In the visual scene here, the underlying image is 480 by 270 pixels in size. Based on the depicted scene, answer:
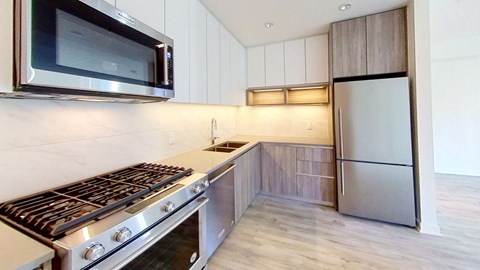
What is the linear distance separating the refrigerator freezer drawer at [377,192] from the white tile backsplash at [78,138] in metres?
1.96

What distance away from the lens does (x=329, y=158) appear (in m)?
2.83

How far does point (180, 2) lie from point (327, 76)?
7.28 ft

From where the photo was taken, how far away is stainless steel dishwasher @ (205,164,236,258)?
1.71 meters

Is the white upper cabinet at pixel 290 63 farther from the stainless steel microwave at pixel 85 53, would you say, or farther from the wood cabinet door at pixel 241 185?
the stainless steel microwave at pixel 85 53

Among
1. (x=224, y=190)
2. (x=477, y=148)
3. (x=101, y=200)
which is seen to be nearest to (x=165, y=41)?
(x=101, y=200)

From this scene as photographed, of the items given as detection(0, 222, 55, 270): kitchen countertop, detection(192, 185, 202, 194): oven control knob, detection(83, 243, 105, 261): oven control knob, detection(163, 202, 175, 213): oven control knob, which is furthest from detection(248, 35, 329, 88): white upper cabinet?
detection(0, 222, 55, 270): kitchen countertop

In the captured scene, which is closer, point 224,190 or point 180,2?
point 180,2

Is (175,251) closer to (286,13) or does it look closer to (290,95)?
(286,13)

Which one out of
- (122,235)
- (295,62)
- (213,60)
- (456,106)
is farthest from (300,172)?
(456,106)

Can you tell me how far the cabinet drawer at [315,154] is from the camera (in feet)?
9.28

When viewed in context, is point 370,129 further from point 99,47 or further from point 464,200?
point 99,47

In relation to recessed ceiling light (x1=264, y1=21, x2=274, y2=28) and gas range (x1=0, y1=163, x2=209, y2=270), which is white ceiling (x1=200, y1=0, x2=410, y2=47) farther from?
gas range (x1=0, y1=163, x2=209, y2=270)

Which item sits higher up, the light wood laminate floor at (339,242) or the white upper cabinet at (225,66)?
the white upper cabinet at (225,66)

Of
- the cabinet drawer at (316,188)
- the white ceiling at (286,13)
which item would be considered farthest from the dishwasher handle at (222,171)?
the white ceiling at (286,13)
